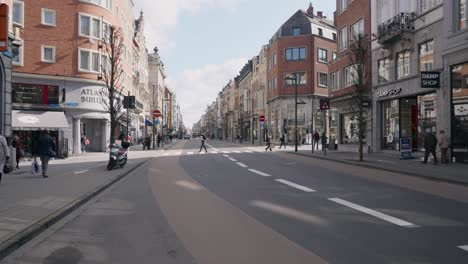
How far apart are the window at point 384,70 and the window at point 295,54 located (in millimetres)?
29661

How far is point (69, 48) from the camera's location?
33219 mm

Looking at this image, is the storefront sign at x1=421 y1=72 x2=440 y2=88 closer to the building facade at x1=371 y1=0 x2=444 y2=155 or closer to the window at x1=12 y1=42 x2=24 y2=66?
the building facade at x1=371 y1=0 x2=444 y2=155

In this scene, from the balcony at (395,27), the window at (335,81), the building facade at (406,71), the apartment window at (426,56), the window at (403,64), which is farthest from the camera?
the window at (335,81)

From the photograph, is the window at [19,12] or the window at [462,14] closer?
the window at [462,14]

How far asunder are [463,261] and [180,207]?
5.85 m

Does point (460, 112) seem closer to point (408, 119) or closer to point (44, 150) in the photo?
point (408, 119)

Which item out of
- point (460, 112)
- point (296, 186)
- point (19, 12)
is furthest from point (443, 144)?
point (19, 12)

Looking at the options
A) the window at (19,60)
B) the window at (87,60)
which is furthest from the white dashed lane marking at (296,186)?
the window at (19,60)

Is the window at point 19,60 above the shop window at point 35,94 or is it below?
above

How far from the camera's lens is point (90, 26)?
34.1m

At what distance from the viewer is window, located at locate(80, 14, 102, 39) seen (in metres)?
33.8

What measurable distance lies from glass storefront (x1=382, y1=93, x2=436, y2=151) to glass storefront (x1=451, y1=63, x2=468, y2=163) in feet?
7.63

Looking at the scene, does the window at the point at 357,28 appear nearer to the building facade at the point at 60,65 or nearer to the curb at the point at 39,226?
the building facade at the point at 60,65

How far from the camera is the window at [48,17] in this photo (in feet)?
108
